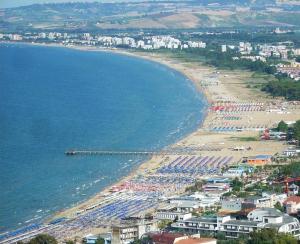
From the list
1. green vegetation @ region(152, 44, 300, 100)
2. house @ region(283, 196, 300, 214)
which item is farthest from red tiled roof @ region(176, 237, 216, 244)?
green vegetation @ region(152, 44, 300, 100)

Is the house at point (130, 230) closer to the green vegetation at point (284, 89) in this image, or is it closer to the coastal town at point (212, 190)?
the coastal town at point (212, 190)

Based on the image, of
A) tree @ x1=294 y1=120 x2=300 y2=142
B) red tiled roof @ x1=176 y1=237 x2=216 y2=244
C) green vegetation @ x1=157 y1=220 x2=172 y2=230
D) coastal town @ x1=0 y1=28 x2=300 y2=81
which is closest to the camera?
red tiled roof @ x1=176 y1=237 x2=216 y2=244

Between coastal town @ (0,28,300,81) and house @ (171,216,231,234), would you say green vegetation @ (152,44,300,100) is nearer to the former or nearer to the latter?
coastal town @ (0,28,300,81)

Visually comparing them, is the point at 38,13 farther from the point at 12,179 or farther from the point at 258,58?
the point at 12,179

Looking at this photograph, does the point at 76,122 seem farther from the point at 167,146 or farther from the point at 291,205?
the point at 291,205

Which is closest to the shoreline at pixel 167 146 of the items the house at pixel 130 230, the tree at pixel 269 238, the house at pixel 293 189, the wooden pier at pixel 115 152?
the wooden pier at pixel 115 152

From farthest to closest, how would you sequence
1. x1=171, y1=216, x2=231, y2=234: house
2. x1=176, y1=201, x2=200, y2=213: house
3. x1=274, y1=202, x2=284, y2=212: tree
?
x1=176, y1=201, x2=200, y2=213: house, x1=274, y1=202, x2=284, y2=212: tree, x1=171, y1=216, x2=231, y2=234: house

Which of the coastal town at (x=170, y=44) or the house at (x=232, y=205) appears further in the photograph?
the coastal town at (x=170, y=44)
